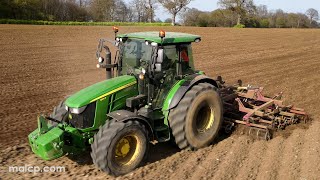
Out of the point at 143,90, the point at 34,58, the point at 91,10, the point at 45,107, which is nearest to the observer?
the point at 143,90

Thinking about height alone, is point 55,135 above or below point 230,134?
above

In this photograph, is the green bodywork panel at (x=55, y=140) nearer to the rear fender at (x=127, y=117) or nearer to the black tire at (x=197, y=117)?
the rear fender at (x=127, y=117)

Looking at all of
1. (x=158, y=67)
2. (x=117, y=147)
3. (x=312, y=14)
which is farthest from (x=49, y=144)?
(x=312, y=14)

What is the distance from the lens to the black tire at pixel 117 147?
16.1 feet

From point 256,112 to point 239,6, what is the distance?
65.2 metres

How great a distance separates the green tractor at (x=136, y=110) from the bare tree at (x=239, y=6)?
2521 inches

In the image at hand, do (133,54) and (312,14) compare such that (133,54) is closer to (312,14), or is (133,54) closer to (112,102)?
(112,102)

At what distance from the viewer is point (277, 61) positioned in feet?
54.8

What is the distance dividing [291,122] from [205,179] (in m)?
2.87

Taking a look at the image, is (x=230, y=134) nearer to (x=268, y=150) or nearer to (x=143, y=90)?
A: (x=268, y=150)

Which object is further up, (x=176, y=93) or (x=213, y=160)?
(x=176, y=93)

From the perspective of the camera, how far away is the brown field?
5414mm

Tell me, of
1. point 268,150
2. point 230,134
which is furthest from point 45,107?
Result: point 268,150

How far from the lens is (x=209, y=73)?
13.4 metres
